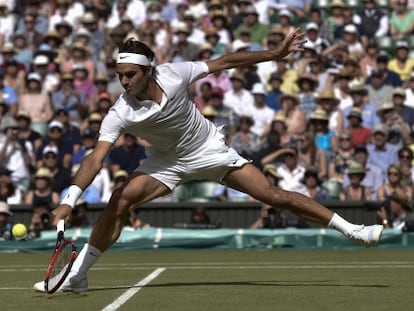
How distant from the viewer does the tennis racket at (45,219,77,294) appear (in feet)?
25.9

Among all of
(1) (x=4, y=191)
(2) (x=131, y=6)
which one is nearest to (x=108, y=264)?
(1) (x=4, y=191)

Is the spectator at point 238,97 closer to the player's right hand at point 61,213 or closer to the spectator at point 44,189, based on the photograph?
the spectator at point 44,189

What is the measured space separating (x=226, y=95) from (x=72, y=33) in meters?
3.89

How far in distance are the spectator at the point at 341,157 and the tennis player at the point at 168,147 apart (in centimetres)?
759

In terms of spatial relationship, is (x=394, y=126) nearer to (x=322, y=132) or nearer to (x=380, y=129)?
(x=380, y=129)

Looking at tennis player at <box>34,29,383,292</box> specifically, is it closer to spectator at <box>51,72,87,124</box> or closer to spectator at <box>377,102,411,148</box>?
spectator at <box>377,102,411,148</box>

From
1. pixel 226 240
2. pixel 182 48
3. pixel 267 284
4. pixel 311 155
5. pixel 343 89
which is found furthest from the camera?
pixel 182 48

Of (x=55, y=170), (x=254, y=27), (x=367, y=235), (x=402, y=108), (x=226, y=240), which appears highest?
(x=254, y=27)

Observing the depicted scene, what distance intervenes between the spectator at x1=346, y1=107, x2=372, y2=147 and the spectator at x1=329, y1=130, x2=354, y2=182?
0.33 m

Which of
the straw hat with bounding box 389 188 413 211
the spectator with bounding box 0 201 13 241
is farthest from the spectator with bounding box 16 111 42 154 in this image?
the straw hat with bounding box 389 188 413 211

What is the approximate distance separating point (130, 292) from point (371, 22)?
12743mm

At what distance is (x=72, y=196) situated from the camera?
314 inches

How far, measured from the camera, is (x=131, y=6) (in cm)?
2136

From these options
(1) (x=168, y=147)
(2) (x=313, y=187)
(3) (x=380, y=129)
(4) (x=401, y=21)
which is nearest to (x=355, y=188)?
(2) (x=313, y=187)
